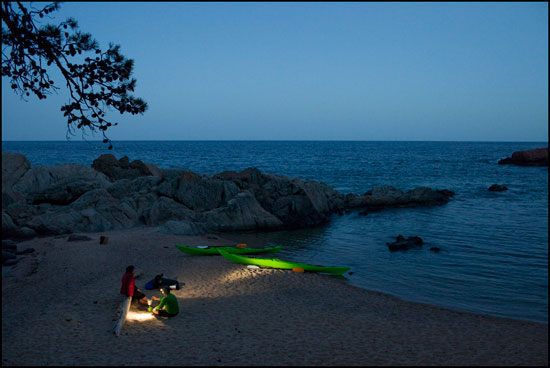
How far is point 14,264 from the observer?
62.3ft

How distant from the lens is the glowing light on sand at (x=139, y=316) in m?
12.2

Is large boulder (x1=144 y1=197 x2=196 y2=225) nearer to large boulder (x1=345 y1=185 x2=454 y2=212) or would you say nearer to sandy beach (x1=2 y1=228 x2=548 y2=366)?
sandy beach (x1=2 y1=228 x2=548 y2=366)

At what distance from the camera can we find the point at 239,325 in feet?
39.8

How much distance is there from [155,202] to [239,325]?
745 inches

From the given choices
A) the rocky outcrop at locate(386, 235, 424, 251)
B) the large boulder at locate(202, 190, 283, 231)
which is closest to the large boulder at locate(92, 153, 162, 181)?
the large boulder at locate(202, 190, 283, 231)

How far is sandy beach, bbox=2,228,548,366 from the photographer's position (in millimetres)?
10016

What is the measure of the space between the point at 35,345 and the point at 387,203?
33805 mm

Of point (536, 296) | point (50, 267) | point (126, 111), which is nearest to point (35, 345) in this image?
point (126, 111)

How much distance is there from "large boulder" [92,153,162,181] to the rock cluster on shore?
1.01 ft

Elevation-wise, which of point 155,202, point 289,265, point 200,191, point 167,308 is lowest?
point 289,265

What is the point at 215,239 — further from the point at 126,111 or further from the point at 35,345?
the point at 126,111

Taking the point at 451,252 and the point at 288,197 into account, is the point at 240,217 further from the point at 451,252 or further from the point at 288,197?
the point at 451,252

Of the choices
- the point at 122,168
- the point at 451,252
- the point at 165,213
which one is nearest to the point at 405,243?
the point at 451,252

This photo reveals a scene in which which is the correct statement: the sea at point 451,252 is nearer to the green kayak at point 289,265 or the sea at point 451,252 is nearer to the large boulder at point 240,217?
the green kayak at point 289,265
